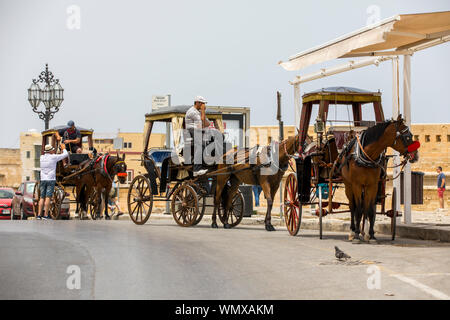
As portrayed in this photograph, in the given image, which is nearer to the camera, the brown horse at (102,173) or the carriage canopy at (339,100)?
the carriage canopy at (339,100)

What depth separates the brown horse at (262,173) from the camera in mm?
16266

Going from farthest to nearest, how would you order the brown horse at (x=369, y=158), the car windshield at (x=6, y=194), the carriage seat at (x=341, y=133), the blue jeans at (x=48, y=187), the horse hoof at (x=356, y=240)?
the car windshield at (x=6, y=194) < the blue jeans at (x=48, y=187) < the carriage seat at (x=341, y=133) < the horse hoof at (x=356, y=240) < the brown horse at (x=369, y=158)

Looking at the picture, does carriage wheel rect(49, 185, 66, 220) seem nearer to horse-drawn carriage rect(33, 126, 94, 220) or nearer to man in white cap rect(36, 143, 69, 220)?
horse-drawn carriage rect(33, 126, 94, 220)

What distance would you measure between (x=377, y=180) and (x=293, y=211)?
2409 millimetres

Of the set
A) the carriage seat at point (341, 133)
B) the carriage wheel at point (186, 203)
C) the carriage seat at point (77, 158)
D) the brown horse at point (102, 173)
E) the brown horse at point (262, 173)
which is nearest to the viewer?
the carriage seat at point (341, 133)

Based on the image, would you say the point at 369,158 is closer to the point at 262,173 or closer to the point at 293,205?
the point at 293,205

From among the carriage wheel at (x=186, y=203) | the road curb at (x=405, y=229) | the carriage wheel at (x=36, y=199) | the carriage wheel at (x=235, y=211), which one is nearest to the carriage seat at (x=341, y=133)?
the road curb at (x=405, y=229)

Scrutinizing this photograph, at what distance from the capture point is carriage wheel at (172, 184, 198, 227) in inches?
681

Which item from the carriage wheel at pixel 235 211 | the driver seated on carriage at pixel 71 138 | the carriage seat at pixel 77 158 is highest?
the driver seated on carriage at pixel 71 138

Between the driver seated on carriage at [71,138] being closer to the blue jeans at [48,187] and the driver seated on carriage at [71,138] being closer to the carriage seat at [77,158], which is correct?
the carriage seat at [77,158]

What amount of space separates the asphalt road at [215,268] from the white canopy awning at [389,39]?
3238mm
